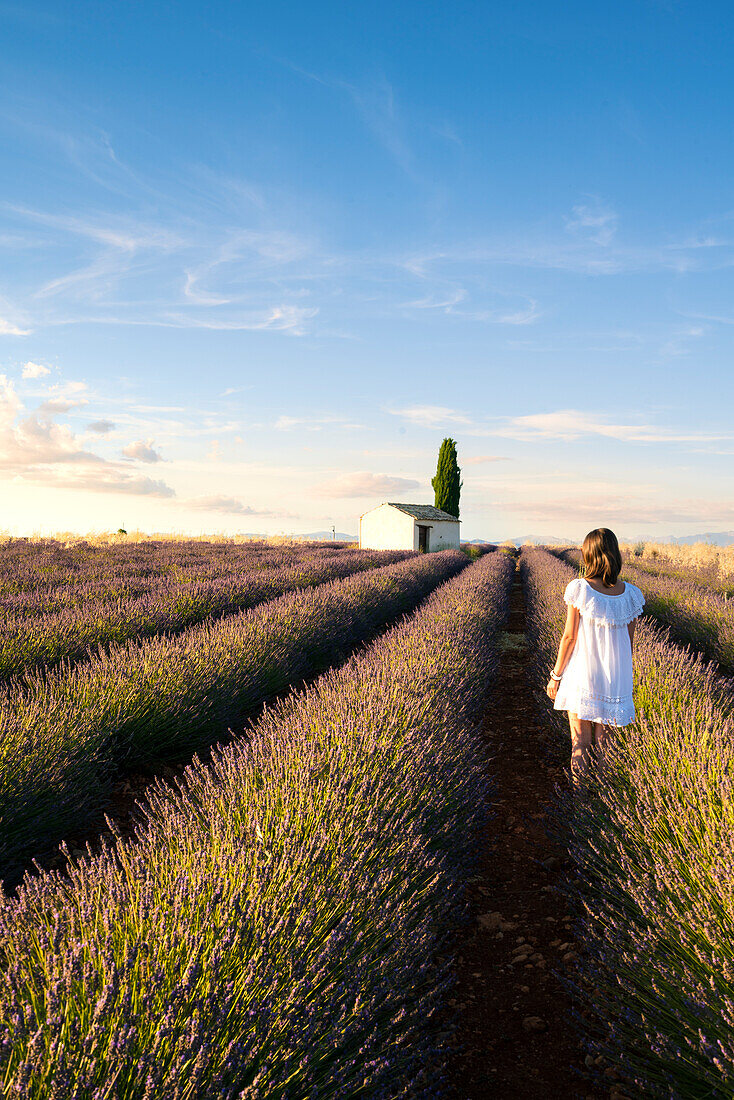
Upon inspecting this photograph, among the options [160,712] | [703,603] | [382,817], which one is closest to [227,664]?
[160,712]

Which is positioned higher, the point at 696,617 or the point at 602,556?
the point at 602,556

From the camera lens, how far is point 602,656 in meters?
3.10

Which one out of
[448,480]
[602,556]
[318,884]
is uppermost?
[448,480]

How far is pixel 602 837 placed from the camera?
2.61 meters

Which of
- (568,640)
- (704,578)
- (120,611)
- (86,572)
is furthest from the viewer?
(704,578)

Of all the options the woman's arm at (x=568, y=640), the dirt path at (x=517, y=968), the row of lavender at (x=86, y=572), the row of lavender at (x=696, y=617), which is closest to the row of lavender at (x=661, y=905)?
the dirt path at (x=517, y=968)

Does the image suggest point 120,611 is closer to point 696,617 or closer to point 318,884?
point 318,884

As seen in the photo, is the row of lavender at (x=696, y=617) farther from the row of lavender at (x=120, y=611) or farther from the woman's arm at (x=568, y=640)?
the row of lavender at (x=120, y=611)

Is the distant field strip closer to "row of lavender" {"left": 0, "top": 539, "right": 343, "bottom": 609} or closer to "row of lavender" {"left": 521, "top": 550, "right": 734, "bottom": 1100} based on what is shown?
"row of lavender" {"left": 521, "top": 550, "right": 734, "bottom": 1100}

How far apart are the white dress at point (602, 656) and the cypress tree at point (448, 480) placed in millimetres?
34686

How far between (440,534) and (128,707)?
26577mm

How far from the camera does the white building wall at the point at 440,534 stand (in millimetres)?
28645

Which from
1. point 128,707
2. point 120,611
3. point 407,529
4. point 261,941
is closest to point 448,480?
point 407,529

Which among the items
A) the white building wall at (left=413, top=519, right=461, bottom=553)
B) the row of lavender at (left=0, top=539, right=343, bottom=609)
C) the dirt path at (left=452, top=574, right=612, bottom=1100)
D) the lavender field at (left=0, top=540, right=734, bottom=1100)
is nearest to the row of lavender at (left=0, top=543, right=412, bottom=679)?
the row of lavender at (left=0, top=539, right=343, bottom=609)
